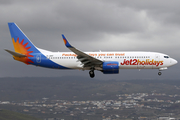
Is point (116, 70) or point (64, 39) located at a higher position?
point (64, 39)

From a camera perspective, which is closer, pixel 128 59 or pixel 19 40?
pixel 128 59

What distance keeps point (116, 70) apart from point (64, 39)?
1472 centimetres

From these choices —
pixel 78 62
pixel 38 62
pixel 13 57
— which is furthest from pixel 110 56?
pixel 13 57

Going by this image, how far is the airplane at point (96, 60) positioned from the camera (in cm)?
5856

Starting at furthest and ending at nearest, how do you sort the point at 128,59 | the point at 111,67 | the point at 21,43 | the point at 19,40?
1. the point at 19,40
2. the point at 21,43
3. the point at 128,59
4. the point at 111,67

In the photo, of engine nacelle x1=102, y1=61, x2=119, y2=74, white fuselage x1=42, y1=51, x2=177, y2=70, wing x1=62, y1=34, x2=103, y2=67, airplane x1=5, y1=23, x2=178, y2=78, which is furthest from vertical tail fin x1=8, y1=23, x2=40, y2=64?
engine nacelle x1=102, y1=61, x2=119, y2=74

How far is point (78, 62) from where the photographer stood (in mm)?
60844

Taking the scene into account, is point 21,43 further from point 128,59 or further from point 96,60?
point 128,59

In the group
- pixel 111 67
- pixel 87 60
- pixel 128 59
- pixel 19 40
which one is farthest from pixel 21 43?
pixel 128 59

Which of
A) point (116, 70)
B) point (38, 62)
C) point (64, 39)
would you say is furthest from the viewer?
point (38, 62)

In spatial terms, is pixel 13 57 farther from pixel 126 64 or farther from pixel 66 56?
pixel 126 64

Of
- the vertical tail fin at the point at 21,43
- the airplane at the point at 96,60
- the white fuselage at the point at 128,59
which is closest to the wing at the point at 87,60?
the airplane at the point at 96,60

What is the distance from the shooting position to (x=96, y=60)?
2283 inches

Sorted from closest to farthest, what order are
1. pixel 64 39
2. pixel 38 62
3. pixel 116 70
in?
1. pixel 64 39
2. pixel 116 70
3. pixel 38 62
